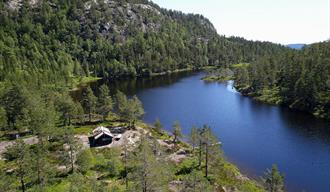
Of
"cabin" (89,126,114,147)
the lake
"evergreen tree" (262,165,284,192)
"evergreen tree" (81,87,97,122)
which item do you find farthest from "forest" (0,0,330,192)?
the lake

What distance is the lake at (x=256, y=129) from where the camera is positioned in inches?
2980

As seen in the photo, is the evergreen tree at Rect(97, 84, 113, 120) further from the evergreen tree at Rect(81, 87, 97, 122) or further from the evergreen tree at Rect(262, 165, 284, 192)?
the evergreen tree at Rect(262, 165, 284, 192)

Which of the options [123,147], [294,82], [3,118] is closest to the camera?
[123,147]

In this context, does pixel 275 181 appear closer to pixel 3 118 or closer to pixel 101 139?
pixel 101 139

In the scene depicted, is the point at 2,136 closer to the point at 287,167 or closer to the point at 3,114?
the point at 3,114

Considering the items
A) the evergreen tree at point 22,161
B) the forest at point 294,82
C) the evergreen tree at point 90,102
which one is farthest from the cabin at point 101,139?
the forest at point 294,82

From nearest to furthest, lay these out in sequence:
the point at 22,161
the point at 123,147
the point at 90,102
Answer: the point at 22,161 < the point at 123,147 < the point at 90,102

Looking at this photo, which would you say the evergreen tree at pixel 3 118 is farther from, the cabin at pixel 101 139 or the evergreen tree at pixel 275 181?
the evergreen tree at pixel 275 181

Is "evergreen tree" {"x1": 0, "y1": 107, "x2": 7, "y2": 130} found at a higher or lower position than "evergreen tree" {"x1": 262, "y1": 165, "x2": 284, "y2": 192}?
higher

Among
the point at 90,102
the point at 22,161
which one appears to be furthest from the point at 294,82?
the point at 22,161

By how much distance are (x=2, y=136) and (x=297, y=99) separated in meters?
112

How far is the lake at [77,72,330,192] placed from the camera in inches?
2980

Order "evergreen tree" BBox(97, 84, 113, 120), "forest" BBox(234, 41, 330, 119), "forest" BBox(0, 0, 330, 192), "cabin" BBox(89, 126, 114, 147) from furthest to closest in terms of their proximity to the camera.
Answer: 1. "forest" BBox(234, 41, 330, 119)
2. "evergreen tree" BBox(97, 84, 113, 120)
3. "cabin" BBox(89, 126, 114, 147)
4. "forest" BBox(0, 0, 330, 192)

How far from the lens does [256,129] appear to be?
106688mm
